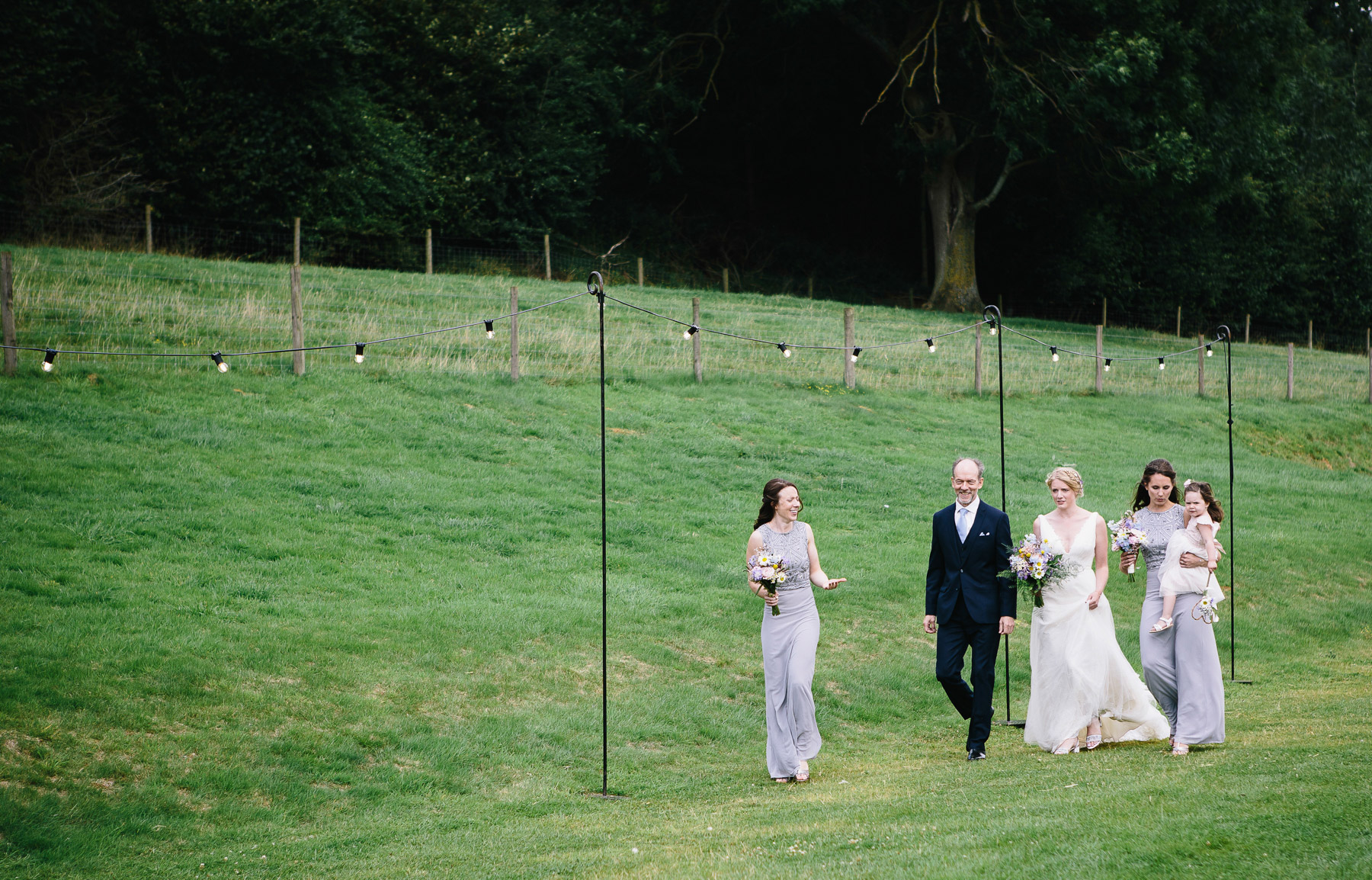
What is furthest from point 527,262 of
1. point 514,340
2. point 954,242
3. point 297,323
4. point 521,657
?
point 521,657

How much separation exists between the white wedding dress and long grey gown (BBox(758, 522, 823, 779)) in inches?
68.8

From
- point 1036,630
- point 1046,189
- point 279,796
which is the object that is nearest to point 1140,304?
point 1046,189

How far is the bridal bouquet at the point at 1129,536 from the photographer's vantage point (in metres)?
8.55

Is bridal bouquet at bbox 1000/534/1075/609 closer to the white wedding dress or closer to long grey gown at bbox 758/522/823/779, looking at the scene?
the white wedding dress

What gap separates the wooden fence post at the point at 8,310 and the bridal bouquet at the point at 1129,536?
14.1 meters

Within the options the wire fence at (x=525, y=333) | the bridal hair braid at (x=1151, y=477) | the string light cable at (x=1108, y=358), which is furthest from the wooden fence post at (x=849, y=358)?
the bridal hair braid at (x=1151, y=477)

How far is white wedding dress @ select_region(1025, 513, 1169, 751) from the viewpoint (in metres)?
8.31

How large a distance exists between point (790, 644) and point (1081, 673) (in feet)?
6.99

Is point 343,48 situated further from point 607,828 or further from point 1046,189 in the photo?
point 607,828

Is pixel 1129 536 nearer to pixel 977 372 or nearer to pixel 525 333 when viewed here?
pixel 525 333

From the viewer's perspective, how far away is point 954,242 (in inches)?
1583

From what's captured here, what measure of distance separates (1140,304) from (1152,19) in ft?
52.8

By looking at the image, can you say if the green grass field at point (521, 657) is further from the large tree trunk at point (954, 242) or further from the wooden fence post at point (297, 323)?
the large tree trunk at point (954, 242)

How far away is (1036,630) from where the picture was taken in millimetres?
8586
